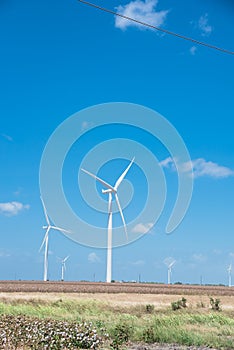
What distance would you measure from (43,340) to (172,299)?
2884 centimetres

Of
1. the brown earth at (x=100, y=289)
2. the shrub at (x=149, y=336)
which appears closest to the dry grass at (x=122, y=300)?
the brown earth at (x=100, y=289)

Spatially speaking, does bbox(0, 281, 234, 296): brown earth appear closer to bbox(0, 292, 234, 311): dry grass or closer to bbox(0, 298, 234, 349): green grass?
bbox(0, 292, 234, 311): dry grass

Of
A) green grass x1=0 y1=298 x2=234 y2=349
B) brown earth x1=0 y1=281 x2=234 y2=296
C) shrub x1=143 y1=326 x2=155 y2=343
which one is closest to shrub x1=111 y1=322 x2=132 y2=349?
green grass x1=0 y1=298 x2=234 y2=349

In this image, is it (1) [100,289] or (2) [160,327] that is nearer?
(2) [160,327]

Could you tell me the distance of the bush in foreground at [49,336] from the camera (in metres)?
15.0

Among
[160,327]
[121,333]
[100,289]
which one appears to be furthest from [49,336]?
[100,289]

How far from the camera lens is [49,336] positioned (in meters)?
15.2

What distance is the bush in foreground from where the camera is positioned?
15.0m

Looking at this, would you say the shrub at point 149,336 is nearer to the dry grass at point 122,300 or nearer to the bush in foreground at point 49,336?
the bush in foreground at point 49,336

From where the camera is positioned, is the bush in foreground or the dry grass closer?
the bush in foreground

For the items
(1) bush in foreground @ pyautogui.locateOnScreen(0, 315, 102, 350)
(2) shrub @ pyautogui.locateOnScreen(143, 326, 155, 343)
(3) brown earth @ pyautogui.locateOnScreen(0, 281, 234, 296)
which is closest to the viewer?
(1) bush in foreground @ pyautogui.locateOnScreen(0, 315, 102, 350)

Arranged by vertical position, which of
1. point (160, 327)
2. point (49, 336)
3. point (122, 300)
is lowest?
point (49, 336)

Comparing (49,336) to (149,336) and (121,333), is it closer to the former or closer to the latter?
(121,333)

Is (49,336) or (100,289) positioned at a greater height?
(100,289)
